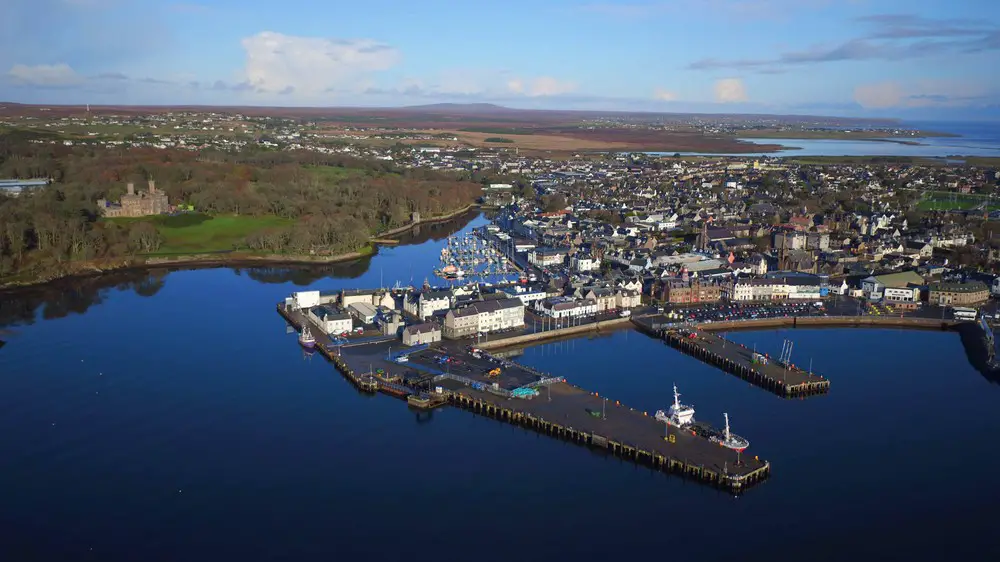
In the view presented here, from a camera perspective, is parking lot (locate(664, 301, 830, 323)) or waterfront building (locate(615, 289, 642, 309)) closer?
parking lot (locate(664, 301, 830, 323))

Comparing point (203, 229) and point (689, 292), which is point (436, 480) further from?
point (203, 229)

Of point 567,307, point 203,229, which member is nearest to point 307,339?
point 567,307

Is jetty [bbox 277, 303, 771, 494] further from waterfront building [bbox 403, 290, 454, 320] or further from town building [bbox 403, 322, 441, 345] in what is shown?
waterfront building [bbox 403, 290, 454, 320]

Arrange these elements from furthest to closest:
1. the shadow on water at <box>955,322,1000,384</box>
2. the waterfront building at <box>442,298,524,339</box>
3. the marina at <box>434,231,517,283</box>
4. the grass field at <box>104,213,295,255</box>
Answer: the grass field at <box>104,213,295,255</box> → the marina at <box>434,231,517,283</box> → the waterfront building at <box>442,298,524,339</box> → the shadow on water at <box>955,322,1000,384</box>

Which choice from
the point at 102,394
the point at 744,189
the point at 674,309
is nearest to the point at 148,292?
the point at 102,394

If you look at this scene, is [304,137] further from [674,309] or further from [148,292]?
[674,309]

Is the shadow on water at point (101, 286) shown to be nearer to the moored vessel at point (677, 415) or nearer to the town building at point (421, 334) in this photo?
the town building at point (421, 334)

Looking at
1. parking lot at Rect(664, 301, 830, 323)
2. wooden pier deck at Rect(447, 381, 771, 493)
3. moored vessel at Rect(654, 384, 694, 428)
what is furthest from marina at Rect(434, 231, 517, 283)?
moored vessel at Rect(654, 384, 694, 428)
